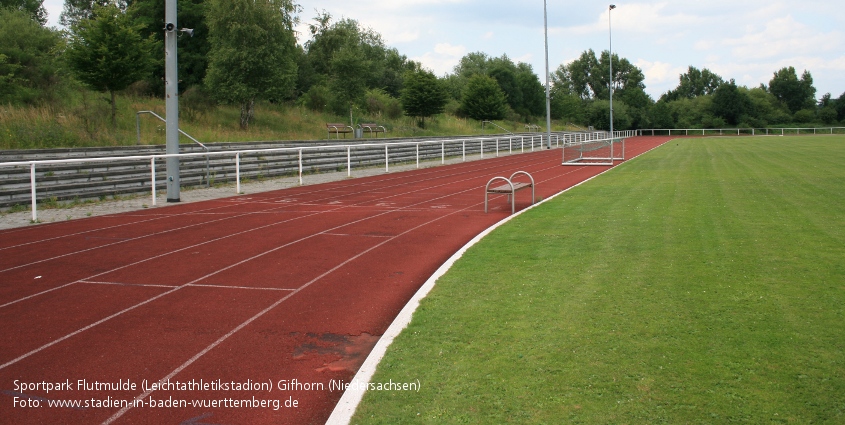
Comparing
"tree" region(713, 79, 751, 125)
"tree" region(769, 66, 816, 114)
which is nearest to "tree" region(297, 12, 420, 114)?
"tree" region(713, 79, 751, 125)

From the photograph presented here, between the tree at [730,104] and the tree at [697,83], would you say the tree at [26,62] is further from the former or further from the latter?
the tree at [697,83]

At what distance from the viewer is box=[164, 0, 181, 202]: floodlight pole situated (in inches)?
635

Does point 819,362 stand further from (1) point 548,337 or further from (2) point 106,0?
(2) point 106,0

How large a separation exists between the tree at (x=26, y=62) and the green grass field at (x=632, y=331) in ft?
78.1

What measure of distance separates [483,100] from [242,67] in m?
32.5

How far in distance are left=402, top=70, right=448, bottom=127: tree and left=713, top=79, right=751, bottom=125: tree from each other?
75238 mm

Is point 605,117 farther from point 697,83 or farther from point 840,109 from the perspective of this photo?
point 697,83

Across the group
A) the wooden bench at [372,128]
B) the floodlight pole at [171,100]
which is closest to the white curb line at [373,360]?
the floodlight pole at [171,100]

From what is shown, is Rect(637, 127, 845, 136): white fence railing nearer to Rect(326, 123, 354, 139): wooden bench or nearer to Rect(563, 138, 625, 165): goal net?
Rect(563, 138, 625, 165): goal net

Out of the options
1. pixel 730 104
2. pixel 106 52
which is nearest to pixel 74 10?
pixel 106 52

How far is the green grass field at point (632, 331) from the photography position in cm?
435

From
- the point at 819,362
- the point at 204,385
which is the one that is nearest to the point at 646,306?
the point at 819,362

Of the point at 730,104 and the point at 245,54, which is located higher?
the point at 730,104

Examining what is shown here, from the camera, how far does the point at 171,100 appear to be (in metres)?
16.7
